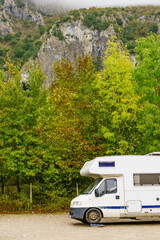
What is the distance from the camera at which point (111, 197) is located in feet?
48.6

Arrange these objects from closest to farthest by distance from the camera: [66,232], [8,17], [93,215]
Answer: [66,232] < [93,215] < [8,17]

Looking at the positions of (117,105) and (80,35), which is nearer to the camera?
(117,105)

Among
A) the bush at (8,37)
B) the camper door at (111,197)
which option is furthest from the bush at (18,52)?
the camper door at (111,197)

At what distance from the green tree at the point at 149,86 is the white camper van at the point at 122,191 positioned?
533 cm

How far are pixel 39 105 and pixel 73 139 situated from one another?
12.1 ft

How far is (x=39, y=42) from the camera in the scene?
142m

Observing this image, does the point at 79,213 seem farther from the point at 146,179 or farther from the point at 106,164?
the point at 146,179

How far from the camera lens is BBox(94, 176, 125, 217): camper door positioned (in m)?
14.7

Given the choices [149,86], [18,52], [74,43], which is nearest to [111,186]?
[149,86]

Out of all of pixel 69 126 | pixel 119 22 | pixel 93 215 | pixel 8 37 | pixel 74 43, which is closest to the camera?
pixel 93 215

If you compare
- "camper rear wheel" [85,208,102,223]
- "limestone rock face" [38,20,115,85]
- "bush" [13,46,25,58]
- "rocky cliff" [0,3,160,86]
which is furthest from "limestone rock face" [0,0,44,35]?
"camper rear wheel" [85,208,102,223]

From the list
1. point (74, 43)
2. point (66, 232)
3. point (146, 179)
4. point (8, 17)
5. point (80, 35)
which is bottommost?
point (66, 232)

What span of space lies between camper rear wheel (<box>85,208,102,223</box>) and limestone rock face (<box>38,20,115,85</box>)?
354 ft

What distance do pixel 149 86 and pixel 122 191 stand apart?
9002 mm
